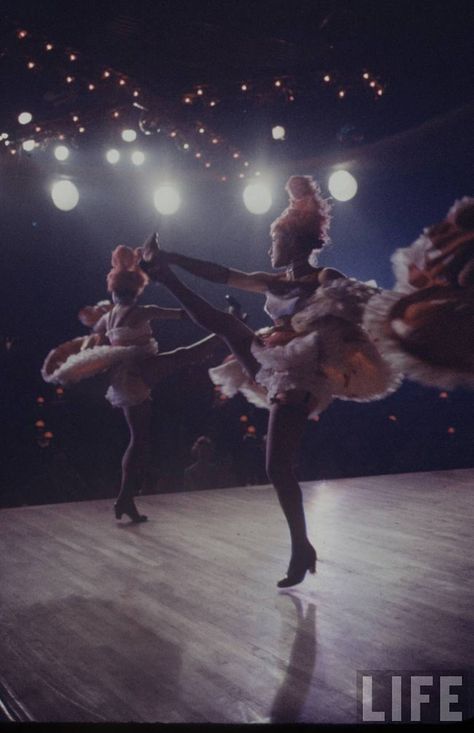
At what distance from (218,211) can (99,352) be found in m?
4.38

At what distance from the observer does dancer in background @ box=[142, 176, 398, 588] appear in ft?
10.0

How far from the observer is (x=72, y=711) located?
1.91m

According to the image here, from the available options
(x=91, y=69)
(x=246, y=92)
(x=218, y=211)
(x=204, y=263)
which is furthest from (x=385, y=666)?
(x=218, y=211)

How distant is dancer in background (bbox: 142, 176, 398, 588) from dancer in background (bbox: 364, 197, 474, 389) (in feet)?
1.21

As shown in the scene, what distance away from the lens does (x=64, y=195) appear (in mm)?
7000

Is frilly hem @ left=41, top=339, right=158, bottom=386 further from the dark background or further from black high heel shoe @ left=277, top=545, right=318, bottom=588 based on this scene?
black high heel shoe @ left=277, top=545, right=318, bottom=588

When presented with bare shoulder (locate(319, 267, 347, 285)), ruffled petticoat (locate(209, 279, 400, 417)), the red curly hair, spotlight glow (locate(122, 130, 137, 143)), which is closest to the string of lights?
spotlight glow (locate(122, 130, 137, 143))

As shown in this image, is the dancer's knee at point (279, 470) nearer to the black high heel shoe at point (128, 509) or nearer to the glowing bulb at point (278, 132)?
the black high heel shoe at point (128, 509)

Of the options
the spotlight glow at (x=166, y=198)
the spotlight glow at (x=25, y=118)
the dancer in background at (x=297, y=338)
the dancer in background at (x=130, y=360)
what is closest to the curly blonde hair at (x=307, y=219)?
the dancer in background at (x=297, y=338)

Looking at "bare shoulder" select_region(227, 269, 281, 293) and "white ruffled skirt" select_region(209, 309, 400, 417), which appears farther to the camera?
"bare shoulder" select_region(227, 269, 281, 293)

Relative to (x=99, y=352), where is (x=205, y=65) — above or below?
above

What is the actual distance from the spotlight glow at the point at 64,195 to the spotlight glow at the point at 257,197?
2142mm

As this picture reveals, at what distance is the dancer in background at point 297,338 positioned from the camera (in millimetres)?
3049

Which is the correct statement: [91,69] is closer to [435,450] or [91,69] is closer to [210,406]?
[210,406]
